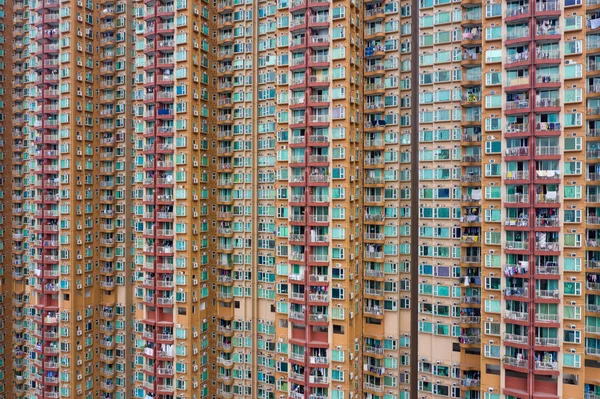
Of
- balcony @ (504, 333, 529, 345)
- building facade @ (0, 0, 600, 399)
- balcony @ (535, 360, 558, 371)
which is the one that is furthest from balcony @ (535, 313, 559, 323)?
balcony @ (535, 360, 558, 371)

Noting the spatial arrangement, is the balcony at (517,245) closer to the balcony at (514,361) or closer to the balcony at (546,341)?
the balcony at (546,341)

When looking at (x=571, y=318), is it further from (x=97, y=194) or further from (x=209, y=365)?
(x=97, y=194)

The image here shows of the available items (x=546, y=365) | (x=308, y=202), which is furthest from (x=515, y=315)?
(x=308, y=202)

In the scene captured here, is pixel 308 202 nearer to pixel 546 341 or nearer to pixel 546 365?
pixel 546 341

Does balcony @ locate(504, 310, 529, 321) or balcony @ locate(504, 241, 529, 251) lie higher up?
balcony @ locate(504, 241, 529, 251)

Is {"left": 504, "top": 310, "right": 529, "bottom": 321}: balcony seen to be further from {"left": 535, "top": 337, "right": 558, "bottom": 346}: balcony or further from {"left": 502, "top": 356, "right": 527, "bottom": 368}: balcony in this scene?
{"left": 502, "top": 356, "right": 527, "bottom": 368}: balcony

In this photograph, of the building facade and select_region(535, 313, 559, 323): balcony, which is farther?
the building facade

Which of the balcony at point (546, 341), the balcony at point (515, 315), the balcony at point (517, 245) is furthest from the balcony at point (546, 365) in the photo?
the balcony at point (517, 245)

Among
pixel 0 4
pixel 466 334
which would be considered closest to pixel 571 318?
pixel 466 334

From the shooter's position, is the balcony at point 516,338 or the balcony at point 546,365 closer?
the balcony at point 546,365
